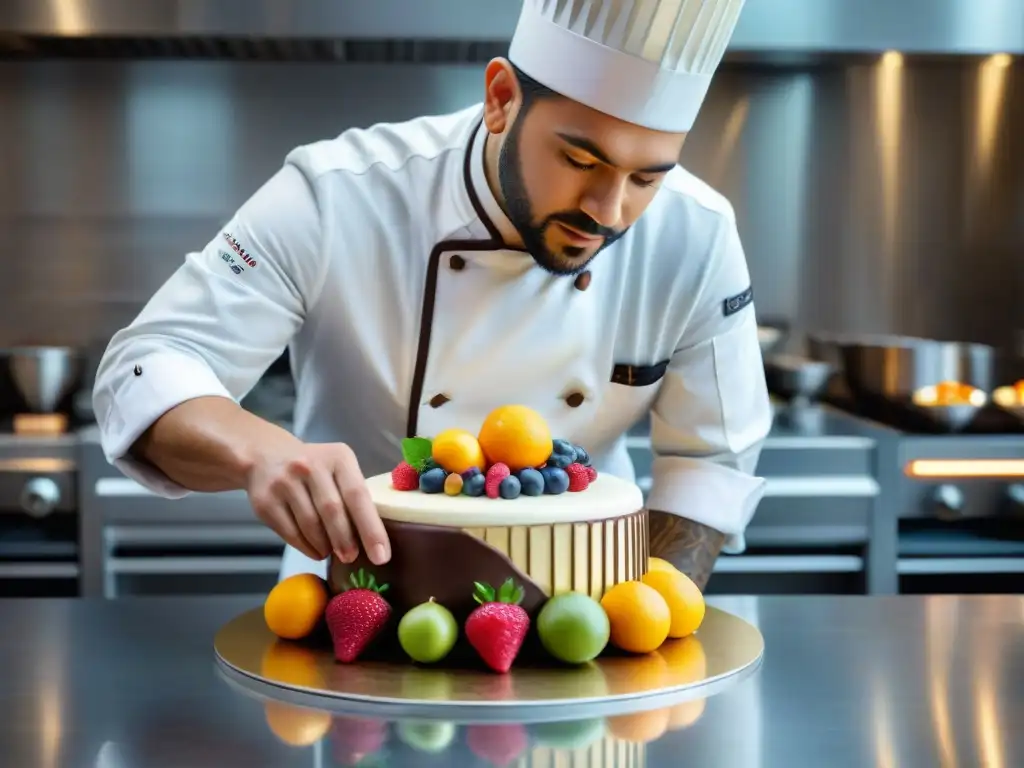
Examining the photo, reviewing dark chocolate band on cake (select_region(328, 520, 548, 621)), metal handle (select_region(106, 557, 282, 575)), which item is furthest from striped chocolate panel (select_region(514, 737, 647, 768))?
metal handle (select_region(106, 557, 282, 575))

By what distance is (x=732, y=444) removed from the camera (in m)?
1.82

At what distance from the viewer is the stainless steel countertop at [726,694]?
1.03 m

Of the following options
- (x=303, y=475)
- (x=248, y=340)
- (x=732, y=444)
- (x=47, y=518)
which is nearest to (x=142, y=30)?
(x=47, y=518)

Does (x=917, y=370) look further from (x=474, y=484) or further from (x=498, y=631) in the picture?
(x=498, y=631)

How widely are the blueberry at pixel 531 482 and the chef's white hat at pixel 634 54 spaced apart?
41 cm

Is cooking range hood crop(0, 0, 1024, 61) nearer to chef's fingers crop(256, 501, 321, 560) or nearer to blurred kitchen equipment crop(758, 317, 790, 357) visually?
blurred kitchen equipment crop(758, 317, 790, 357)

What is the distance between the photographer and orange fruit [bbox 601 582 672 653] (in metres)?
1.23

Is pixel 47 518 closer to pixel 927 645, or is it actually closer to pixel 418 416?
pixel 418 416

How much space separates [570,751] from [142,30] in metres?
2.32

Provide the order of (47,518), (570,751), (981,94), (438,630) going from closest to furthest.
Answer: (570,751), (438,630), (47,518), (981,94)

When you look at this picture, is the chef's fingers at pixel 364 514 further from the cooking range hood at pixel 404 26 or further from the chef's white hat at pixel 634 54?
the cooking range hood at pixel 404 26

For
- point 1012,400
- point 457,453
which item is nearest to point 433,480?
point 457,453

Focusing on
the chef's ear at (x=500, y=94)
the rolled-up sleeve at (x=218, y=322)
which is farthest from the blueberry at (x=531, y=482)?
the chef's ear at (x=500, y=94)

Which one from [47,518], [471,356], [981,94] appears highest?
[981,94]
